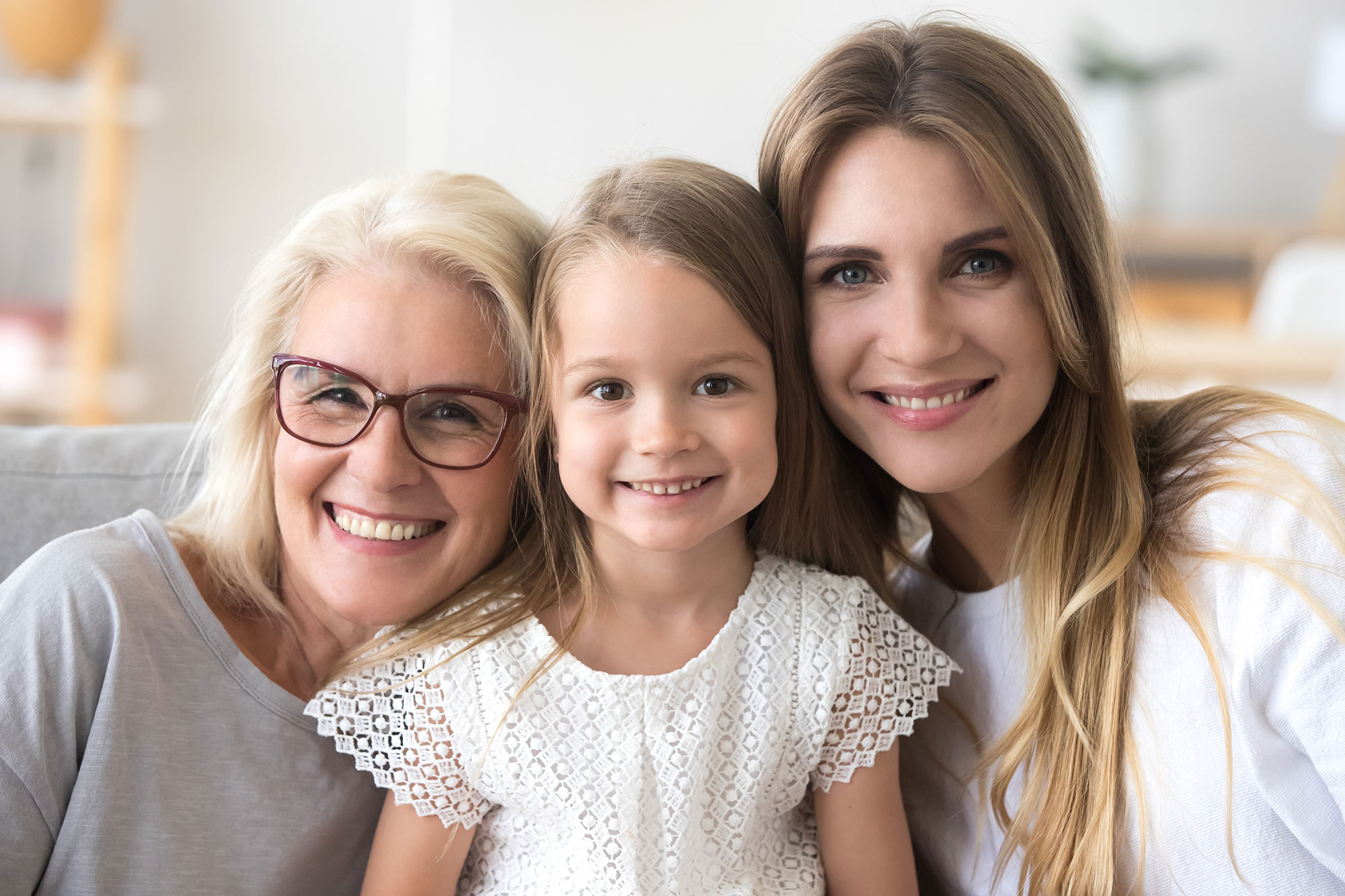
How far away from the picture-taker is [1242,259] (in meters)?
5.68

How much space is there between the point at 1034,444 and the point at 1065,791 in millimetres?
409

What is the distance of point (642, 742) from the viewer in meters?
1.32

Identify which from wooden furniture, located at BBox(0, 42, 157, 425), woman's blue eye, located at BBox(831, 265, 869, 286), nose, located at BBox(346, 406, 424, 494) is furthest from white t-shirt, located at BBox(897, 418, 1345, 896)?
wooden furniture, located at BBox(0, 42, 157, 425)

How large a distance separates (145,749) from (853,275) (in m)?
0.92

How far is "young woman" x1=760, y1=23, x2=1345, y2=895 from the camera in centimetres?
118

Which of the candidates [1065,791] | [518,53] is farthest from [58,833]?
[518,53]

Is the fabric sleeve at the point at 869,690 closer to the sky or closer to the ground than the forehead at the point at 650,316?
closer to the ground

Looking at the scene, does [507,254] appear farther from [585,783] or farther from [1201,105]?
[1201,105]

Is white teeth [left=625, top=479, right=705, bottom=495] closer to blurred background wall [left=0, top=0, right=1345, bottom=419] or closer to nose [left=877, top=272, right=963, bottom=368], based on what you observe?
nose [left=877, top=272, right=963, bottom=368]

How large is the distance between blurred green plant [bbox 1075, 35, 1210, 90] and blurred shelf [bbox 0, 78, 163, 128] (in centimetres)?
391

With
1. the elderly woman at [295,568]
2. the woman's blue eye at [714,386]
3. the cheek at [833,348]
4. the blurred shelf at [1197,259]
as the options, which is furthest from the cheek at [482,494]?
the blurred shelf at [1197,259]

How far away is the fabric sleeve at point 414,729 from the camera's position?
4.28ft

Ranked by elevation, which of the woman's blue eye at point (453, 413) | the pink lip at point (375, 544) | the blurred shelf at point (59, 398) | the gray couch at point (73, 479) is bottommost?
the blurred shelf at point (59, 398)

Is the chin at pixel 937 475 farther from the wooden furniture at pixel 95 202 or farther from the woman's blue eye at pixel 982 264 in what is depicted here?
the wooden furniture at pixel 95 202
